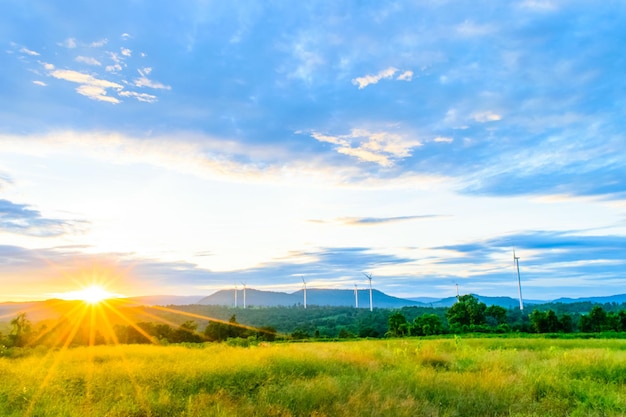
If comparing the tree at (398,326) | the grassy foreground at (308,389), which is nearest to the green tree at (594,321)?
the tree at (398,326)

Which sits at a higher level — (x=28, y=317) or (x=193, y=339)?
(x=28, y=317)

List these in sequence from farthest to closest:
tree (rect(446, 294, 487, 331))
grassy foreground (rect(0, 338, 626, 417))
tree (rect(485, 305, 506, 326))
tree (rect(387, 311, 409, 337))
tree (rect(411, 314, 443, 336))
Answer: tree (rect(446, 294, 487, 331)), tree (rect(485, 305, 506, 326)), tree (rect(387, 311, 409, 337)), tree (rect(411, 314, 443, 336)), grassy foreground (rect(0, 338, 626, 417))

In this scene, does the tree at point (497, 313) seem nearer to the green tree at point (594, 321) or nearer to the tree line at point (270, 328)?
the tree line at point (270, 328)

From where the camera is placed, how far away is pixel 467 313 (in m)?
69.6

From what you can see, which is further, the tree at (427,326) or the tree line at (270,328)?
the tree at (427,326)

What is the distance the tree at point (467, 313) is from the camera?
224 feet

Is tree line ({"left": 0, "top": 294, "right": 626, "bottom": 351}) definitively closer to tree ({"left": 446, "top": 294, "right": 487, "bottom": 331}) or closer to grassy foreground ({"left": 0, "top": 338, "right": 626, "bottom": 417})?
tree ({"left": 446, "top": 294, "right": 487, "bottom": 331})

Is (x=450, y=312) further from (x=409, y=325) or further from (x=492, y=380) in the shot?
(x=492, y=380)

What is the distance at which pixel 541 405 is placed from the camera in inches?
442

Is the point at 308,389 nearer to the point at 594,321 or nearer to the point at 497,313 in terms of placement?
the point at 594,321

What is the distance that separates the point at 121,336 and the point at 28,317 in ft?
28.9

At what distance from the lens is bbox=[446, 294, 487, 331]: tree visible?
2689 inches

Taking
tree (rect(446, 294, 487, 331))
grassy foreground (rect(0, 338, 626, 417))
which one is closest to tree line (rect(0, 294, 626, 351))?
tree (rect(446, 294, 487, 331))

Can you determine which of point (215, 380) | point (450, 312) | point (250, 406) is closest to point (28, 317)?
point (215, 380)
